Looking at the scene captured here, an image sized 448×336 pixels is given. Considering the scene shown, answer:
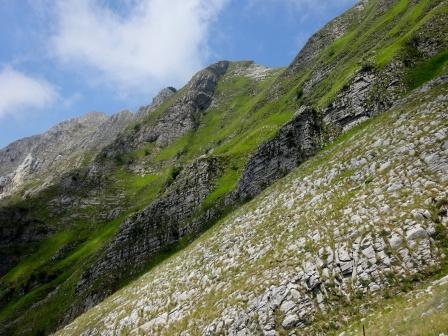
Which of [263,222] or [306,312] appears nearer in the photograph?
[306,312]

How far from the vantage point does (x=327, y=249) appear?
2723 cm

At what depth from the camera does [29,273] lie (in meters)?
89.2

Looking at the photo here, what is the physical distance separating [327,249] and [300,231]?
14.1 ft

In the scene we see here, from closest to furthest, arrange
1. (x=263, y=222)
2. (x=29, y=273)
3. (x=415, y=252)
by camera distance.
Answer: (x=415, y=252) < (x=263, y=222) < (x=29, y=273)

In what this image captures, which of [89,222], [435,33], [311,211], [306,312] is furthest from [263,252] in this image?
[89,222]

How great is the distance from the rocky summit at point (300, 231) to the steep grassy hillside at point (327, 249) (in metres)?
0.11

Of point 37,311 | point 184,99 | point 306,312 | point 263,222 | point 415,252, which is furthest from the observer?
point 184,99

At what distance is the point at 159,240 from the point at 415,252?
143ft

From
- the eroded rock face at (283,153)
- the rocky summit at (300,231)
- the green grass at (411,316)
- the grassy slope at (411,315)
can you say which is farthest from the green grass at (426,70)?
the green grass at (411,316)

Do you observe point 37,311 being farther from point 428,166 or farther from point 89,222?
point 428,166

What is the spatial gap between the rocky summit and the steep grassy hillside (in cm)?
11

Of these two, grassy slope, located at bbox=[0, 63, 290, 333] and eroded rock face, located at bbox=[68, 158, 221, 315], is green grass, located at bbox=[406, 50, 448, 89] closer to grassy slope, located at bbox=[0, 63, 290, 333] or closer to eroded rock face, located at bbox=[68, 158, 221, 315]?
grassy slope, located at bbox=[0, 63, 290, 333]

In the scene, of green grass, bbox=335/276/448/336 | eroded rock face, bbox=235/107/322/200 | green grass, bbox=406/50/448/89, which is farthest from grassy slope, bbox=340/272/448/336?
green grass, bbox=406/50/448/89

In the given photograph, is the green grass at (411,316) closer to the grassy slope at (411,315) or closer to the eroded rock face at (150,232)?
the grassy slope at (411,315)
